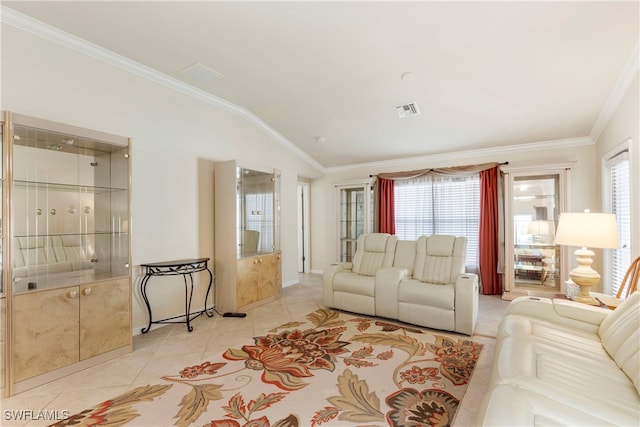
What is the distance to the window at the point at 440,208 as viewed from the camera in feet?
16.9

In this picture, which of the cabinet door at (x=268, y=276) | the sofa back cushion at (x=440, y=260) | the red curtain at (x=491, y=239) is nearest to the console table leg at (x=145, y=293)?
the cabinet door at (x=268, y=276)

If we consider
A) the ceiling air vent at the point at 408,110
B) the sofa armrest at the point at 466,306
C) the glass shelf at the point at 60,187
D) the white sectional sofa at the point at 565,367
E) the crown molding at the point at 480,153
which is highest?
the ceiling air vent at the point at 408,110

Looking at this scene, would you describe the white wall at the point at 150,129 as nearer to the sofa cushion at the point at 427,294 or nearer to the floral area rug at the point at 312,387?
the floral area rug at the point at 312,387

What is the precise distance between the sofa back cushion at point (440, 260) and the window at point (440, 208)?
160 centimetres

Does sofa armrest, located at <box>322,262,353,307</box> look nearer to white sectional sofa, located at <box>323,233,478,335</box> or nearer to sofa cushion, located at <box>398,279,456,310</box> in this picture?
white sectional sofa, located at <box>323,233,478,335</box>

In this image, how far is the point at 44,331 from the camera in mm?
2277

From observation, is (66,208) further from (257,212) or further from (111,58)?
(257,212)

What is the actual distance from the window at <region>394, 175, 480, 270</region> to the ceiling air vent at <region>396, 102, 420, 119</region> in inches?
71.5

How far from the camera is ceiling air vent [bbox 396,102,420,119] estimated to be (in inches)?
151

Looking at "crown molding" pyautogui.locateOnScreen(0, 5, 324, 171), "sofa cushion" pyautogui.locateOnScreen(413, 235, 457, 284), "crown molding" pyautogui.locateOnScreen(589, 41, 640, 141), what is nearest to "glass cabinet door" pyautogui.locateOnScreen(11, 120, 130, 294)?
"crown molding" pyautogui.locateOnScreen(0, 5, 324, 171)

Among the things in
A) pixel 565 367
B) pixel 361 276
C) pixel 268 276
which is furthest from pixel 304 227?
pixel 565 367

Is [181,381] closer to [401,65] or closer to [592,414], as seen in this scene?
[592,414]

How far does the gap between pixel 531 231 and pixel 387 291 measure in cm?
263

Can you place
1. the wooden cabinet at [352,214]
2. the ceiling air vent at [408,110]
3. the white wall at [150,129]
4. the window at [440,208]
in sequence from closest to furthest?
the white wall at [150,129] < the ceiling air vent at [408,110] < the window at [440,208] < the wooden cabinet at [352,214]
